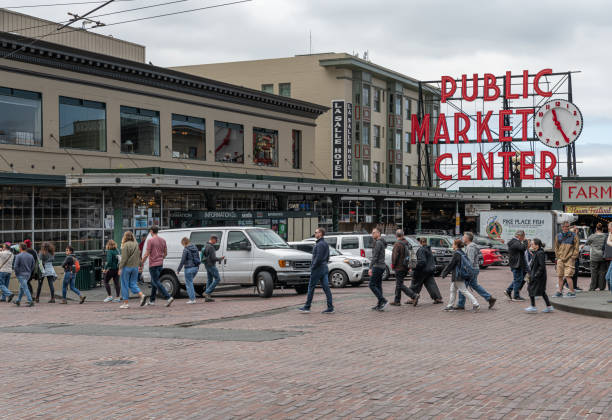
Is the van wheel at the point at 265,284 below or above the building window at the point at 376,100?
below

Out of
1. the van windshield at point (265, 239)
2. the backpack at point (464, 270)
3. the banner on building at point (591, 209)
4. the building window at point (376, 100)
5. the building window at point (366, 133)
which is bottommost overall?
the backpack at point (464, 270)

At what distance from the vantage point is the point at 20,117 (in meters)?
27.1

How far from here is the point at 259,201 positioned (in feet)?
129

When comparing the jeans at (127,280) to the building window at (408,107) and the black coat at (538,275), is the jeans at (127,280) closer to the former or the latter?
the black coat at (538,275)

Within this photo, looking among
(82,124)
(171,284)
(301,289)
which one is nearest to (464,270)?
(301,289)

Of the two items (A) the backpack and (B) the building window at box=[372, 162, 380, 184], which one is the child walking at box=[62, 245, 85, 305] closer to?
(A) the backpack

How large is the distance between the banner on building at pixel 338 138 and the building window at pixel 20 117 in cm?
2415

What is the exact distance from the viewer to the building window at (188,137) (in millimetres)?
34562

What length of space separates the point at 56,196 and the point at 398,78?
37565 mm

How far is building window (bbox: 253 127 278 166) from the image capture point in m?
39.9

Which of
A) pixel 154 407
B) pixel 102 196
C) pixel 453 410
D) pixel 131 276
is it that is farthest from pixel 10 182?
pixel 453 410

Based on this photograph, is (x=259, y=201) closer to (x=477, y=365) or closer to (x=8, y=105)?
(x=8, y=105)

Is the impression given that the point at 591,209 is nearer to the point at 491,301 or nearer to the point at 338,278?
the point at 338,278

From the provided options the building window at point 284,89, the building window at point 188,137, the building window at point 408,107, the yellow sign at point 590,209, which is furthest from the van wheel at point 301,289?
the building window at point 408,107
